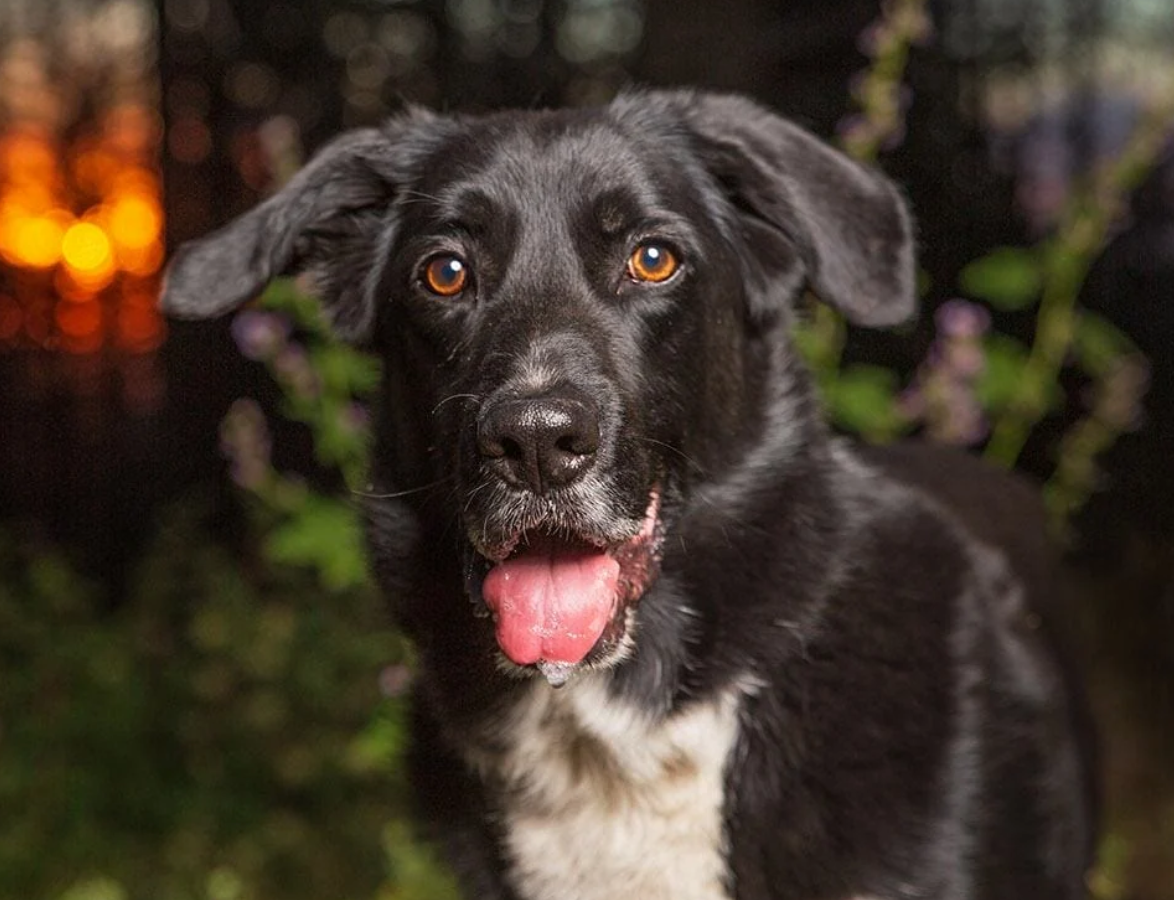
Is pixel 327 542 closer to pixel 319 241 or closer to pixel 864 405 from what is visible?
pixel 319 241

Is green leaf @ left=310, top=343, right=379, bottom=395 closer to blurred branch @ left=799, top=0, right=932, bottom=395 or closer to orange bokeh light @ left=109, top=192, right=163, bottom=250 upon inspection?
blurred branch @ left=799, top=0, right=932, bottom=395

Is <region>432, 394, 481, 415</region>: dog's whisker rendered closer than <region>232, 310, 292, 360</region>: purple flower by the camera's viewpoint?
Yes

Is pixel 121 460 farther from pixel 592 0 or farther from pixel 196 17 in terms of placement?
pixel 592 0

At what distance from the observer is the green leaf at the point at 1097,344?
4.38 metres

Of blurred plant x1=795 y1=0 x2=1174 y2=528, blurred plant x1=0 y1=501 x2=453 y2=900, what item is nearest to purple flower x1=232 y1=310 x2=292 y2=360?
blurred plant x1=0 y1=501 x2=453 y2=900

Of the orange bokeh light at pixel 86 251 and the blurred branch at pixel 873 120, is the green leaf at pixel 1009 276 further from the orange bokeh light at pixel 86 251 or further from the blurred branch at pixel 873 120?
the orange bokeh light at pixel 86 251

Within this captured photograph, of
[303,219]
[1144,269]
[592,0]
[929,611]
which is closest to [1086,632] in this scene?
[1144,269]

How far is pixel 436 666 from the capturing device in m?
2.65

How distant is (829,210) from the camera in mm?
2594

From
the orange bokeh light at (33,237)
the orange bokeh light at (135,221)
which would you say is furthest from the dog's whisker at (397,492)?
the orange bokeh light at (33,237)

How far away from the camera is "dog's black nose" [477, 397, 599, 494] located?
7.22ft

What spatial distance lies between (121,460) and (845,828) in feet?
14.6

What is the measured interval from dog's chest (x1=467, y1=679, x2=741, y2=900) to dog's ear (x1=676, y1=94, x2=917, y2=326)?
2.07 feet

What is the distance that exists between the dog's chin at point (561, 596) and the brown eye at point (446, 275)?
40 centimetres
